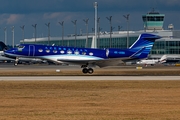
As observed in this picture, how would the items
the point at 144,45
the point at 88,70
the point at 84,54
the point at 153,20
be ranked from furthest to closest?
the point at 153,20
the point at 144,45
the point at 88,70
the point at 84,54

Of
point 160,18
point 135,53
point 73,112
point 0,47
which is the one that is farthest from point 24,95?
point 160,18

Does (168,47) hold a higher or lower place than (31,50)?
higher

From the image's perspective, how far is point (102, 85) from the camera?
1772 inches

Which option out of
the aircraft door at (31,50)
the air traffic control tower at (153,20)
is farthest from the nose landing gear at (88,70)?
the air traffic control tower at (153,20)

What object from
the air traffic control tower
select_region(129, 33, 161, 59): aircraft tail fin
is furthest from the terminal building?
select_region(129, 33, 161, 59): aircraft tail fin

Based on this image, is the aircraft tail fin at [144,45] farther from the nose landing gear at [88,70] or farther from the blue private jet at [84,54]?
the nose landing gear at [88,70]

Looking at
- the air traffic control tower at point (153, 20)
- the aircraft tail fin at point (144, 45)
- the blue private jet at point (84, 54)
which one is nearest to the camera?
the blue private jet at point (84, 54)

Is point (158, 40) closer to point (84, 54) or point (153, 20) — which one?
point (153, 20)

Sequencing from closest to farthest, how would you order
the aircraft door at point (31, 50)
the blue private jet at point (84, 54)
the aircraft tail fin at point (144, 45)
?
1. the aircraft door at point (31, 50)
2. the blue private jet at point (84, 54)
3. the aircraft tail fin at point (144, 45)

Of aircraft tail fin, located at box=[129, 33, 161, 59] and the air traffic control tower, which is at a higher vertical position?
the air traffic control tower

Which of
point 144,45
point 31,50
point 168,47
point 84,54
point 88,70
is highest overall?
point 168,47

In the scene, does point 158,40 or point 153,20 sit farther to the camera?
point 153,20

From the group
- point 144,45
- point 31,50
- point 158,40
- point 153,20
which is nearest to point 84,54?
point 31,50

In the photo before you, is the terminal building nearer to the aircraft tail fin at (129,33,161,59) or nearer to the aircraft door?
the aircraft tail fin at (129,33,161,59)
